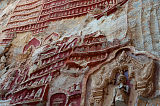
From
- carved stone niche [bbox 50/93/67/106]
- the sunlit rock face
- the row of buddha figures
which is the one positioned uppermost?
the row of buddha figures

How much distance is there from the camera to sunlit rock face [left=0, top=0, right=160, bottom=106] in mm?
5023

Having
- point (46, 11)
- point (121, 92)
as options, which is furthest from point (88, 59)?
point (46, 11)

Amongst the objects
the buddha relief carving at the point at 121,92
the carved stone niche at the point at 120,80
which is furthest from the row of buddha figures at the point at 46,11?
the buddha relief carving at the point at 121,92

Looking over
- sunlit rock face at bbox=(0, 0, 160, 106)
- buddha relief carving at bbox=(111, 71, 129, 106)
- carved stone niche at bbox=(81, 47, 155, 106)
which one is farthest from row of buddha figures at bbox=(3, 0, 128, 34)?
buddha relief carving at bbox=(111, 71, 129, 106)

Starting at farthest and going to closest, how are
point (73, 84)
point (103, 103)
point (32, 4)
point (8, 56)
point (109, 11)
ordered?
point (32, 4) < point (8, 56) < point (109, 11) < point (73, 84) < point (103, 103)

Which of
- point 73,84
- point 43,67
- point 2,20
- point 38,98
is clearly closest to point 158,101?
point 73,84

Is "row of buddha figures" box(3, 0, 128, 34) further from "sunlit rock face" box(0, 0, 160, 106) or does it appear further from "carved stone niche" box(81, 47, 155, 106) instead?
"carved stone niche" box(81, 47, 155, 106)

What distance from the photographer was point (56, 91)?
A: 6.06 metres

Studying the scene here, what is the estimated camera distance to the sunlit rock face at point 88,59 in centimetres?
502

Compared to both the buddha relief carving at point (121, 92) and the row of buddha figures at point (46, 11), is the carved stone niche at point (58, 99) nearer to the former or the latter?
the buddha relief carving at point (121, 92)

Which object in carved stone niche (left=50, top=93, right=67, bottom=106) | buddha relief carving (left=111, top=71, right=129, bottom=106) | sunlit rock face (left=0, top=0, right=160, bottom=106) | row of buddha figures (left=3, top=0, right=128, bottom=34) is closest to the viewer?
buddha relief carving (left=111, top=71, right=129, bottom=106)

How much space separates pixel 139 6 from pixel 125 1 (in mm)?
902

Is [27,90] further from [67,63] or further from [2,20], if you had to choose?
[2,20]

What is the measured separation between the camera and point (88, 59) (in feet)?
21.0
